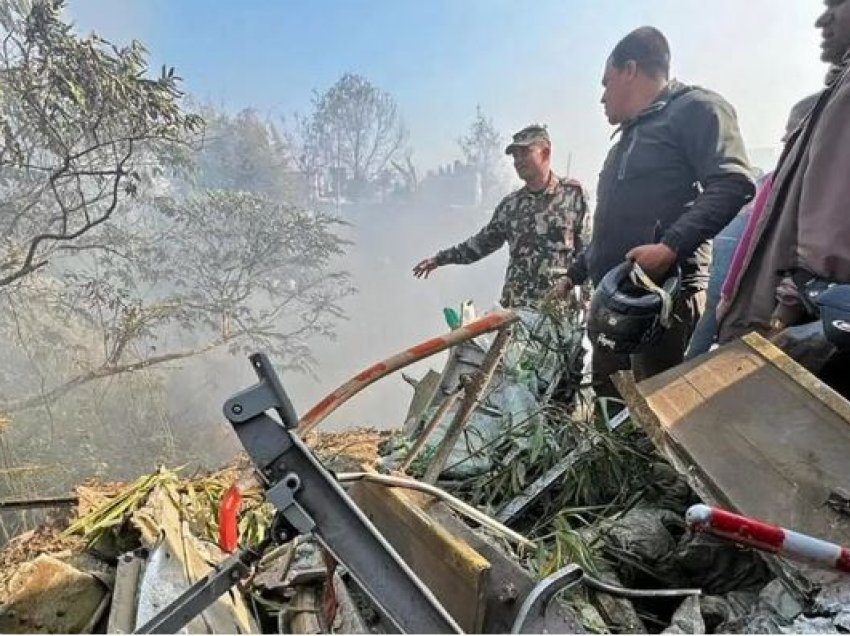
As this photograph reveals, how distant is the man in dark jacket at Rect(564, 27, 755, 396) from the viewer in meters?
2.46

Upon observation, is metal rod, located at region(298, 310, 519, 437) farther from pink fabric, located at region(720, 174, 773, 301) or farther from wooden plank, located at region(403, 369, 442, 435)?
wooden plank, located at region(403, 369, 442, 435)

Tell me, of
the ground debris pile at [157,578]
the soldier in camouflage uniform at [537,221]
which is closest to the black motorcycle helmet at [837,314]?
the ground debris pile at [157,578]

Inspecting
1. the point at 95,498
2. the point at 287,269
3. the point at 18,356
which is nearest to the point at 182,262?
the point at 287,269

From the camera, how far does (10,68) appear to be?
6.90 m

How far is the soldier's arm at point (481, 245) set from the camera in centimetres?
422

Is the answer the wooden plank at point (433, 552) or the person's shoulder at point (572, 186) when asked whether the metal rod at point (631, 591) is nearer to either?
the wooden plank at point (433, 552)

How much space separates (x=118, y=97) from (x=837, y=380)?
7.18 m

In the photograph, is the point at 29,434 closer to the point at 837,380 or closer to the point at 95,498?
the point at 95,498

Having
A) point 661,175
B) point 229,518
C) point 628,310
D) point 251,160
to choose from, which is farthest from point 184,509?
point 251,160

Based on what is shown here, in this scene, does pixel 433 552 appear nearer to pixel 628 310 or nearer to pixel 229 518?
pixel 229 518

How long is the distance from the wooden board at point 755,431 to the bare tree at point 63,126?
6716 mm

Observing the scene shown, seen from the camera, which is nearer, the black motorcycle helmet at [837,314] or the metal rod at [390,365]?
the metal rod at [390,365]

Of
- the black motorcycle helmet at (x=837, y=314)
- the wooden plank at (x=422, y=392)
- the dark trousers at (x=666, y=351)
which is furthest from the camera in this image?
the wooden plank at (x=422, y=392)

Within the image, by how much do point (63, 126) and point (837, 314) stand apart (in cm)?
791
